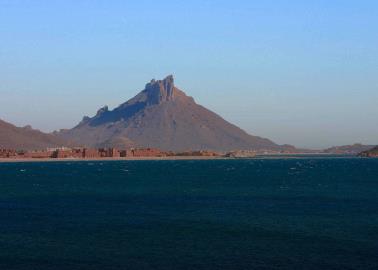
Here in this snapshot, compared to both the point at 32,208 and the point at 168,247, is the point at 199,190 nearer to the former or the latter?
the point at 32,208

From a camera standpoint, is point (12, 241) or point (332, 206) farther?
point (332, 206)

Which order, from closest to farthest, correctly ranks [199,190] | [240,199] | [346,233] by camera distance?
[346,233] < [240,199] < [199,190]

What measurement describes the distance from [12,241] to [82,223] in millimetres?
11067

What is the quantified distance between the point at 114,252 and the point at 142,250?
1954 mm

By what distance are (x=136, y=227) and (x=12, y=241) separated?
439 inches

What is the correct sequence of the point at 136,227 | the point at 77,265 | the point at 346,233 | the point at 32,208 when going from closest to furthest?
the point at 77,265 < the point at 346,233 < the point at 136,227 < the point at 32,208

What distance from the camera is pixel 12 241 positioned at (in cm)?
5084

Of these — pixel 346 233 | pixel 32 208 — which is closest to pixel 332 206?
pixel 346 233

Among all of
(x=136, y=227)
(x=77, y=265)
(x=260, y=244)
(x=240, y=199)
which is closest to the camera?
(x=77, y=265)

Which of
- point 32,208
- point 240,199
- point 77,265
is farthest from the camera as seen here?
A: point 240,199

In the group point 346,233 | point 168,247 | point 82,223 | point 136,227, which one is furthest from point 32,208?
point 346,233

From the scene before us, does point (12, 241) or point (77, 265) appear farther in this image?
point (12, 241)

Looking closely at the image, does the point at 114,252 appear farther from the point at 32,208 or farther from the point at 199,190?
the point at 199,190

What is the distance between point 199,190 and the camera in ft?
344
